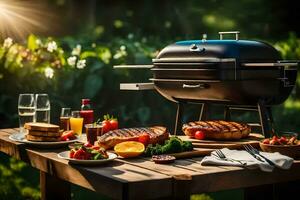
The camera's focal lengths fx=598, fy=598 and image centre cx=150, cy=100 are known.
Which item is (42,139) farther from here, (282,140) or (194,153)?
(282,140)

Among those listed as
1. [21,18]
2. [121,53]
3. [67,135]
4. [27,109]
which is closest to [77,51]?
[121,53]

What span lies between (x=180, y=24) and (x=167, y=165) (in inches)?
451

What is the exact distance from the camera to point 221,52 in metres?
4.47

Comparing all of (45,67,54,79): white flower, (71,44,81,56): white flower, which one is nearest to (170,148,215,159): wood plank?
(45,67,54,79): white flower

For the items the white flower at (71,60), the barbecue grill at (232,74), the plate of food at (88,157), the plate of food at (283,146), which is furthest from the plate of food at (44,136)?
the white flower at (71,60)

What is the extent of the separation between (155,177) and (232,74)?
5.24 feet

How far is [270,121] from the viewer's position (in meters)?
4.77

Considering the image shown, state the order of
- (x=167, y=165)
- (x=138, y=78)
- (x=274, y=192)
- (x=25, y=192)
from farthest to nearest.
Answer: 1. (x=138, y=78)
2. (x=25, y=192)
3. (x=274, y=192)
4. (x=167, y=165)

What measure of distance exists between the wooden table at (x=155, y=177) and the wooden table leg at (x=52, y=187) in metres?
0.63

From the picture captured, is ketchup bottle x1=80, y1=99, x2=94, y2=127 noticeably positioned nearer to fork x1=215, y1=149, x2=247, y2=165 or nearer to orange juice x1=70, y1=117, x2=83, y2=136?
orange juice x1=70, y1=117, x2=83, y2=136

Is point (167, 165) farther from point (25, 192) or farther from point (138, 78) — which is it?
point (138, 78)

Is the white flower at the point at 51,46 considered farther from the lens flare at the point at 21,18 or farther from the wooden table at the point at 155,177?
the wooden table at the point at 155,177

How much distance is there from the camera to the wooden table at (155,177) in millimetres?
3029

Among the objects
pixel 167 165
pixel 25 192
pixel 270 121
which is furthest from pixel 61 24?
pixel 167 165
